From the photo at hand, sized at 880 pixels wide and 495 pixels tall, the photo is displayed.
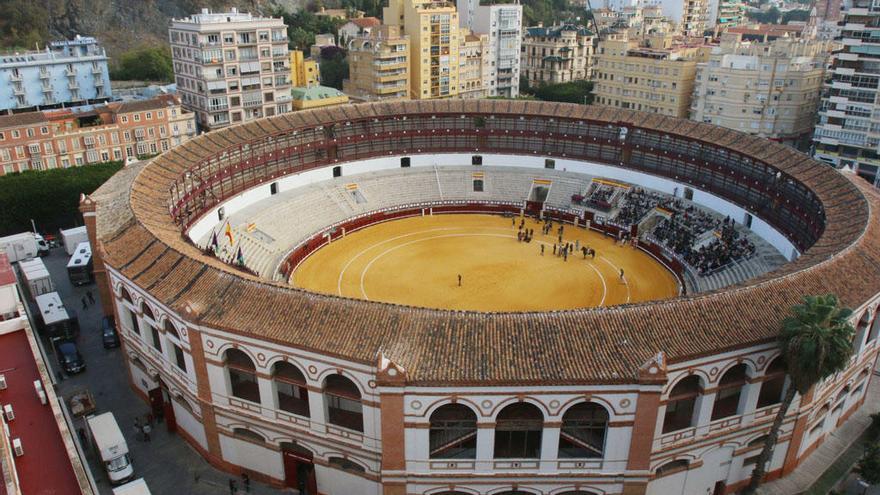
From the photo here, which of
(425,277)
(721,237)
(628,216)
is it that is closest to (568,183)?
(628,216)

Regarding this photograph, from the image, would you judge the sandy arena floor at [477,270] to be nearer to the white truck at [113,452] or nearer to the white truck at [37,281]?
the white truck at [37,281]

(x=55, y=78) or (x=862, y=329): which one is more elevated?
(x=55, y=78)

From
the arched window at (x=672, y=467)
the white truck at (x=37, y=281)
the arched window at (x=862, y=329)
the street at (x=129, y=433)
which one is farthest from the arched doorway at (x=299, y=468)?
the white truck at (x=37, y=281)

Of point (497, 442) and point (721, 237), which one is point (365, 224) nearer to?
point (721, 237)

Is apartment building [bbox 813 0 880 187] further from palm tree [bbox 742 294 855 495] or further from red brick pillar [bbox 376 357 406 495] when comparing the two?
red brick pillar [bbox 376 357 406 495]

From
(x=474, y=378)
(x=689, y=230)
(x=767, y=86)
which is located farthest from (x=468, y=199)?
(x=767, y=86)

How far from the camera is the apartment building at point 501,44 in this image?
13838 centimetres

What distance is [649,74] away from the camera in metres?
116

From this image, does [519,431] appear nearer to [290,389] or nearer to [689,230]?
[290,389]

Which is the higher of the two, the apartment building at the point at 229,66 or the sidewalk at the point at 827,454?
the apartment building at the point at 229,66

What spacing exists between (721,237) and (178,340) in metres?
51.5

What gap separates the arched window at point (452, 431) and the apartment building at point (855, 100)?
84.6 metres

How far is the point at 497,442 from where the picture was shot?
32.0 metres

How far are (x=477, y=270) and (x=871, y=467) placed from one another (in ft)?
119
